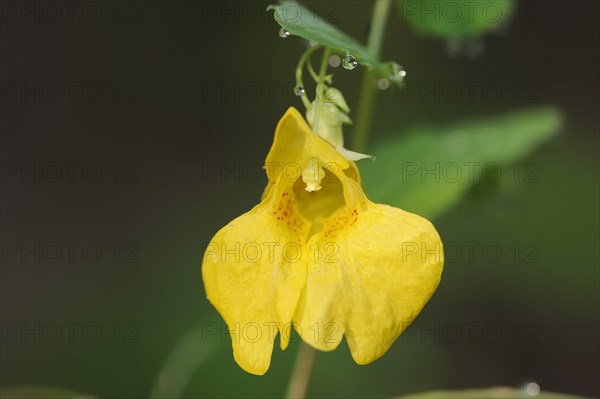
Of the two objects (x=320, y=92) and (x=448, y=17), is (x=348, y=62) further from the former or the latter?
(x=448, y=17)

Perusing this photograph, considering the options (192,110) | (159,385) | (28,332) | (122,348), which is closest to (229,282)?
(159,385)

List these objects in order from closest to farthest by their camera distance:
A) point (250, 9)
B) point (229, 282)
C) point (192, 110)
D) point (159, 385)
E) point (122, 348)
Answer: point (229, 282), point (159, 385), point (122, 348), point (250, 9), point (192, 110)

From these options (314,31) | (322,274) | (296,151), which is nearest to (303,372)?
(322,274)

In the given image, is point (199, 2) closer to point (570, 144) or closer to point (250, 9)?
point (250, 9)

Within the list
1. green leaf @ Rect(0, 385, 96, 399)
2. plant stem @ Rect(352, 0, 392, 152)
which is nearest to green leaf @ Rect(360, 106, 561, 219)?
plant stem @ Rect(352, 0, 392, 152)

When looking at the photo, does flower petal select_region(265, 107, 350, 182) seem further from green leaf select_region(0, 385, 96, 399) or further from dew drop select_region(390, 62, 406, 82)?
green leaf select_region(0, 385, 96, 399)

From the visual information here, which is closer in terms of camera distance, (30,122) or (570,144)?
(570,144)

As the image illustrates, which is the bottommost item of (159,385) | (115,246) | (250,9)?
(159,385)
